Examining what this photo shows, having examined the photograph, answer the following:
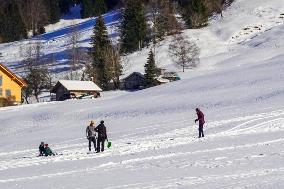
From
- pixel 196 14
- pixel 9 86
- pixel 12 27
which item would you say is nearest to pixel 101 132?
pixel 9 86

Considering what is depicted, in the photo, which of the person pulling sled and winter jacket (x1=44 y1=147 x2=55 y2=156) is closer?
the person pulling sled

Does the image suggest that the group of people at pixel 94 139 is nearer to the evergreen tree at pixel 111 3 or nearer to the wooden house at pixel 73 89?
the wooden house at pixel 73 89

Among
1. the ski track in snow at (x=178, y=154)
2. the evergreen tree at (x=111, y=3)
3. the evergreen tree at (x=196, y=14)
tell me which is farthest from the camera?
the evergreen tree at (x=111, y=3)

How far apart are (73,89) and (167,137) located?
43.8 meters

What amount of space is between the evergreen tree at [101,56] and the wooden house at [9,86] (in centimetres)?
1145

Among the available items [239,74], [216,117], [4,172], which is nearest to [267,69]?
[239,74]

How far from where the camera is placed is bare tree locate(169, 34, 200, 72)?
78500mm

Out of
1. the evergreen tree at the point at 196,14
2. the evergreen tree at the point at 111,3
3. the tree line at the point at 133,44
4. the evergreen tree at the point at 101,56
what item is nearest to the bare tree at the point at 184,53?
the tree line at the point at 133,44

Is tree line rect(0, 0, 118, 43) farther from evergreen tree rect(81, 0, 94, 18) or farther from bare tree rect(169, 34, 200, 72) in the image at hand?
bare tree rect(169, 34, 200, 72)

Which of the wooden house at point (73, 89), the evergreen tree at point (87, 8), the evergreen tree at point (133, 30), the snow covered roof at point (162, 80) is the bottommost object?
the wooden house at point (73, 89)

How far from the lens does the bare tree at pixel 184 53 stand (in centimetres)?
7850

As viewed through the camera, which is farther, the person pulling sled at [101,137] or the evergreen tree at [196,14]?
the evergreen tree at [196,14]

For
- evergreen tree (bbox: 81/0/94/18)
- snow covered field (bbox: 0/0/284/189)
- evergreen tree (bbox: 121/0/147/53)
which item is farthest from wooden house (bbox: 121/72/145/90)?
evergreen tree (bbox: 81/0/94/18)

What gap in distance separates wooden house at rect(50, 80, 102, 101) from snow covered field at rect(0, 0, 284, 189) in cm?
1294
